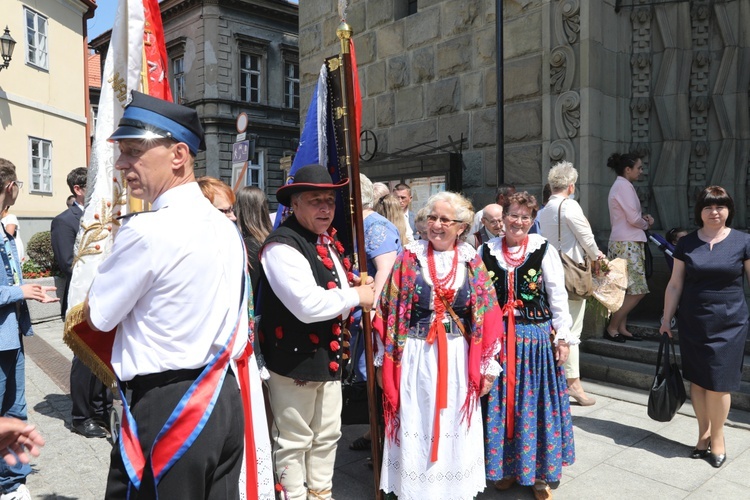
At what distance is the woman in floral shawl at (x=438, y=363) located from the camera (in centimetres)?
326

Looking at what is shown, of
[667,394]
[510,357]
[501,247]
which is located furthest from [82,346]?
[667,394]

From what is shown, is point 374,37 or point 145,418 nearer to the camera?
point 145,418

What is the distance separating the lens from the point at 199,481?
6.11 ft

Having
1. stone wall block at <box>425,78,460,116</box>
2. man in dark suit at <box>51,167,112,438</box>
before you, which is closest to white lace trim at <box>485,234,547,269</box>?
man in dark suit at <box>51,167,112,438</box>

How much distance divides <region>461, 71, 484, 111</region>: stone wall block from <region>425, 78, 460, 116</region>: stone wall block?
0.13m

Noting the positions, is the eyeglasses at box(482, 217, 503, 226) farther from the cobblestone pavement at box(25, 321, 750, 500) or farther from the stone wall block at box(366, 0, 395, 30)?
the stone wall block at box(366, 0, 395, 30)

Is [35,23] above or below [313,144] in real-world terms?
above

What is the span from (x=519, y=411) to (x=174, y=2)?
2907 cm

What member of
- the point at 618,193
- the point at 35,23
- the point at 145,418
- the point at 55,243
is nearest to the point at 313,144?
the point at 145,418

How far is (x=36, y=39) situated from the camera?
17.8 meters

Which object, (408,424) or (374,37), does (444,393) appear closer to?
(408,424)

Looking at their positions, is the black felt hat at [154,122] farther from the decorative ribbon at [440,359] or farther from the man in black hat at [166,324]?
the decorative ribbon at [440,359]

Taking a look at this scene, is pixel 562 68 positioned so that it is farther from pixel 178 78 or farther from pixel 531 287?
pixel 178 78

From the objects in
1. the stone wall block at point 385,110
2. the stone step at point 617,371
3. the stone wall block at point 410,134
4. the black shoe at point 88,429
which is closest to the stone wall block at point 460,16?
the stone wall block at point 410,134
